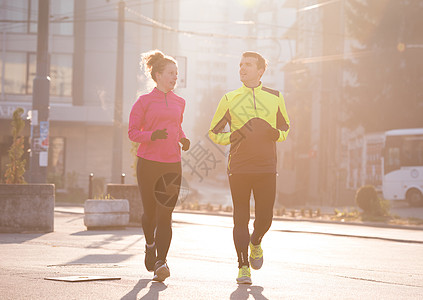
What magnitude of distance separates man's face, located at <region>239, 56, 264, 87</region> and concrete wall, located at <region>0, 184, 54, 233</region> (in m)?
7.43

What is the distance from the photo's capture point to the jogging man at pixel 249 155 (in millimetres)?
7461

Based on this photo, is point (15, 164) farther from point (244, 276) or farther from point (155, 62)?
point (244, 276)

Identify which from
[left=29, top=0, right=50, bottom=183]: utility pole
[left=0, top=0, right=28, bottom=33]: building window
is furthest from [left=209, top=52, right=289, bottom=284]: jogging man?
[left=0, top=0, right=28, bottom=33]: building window

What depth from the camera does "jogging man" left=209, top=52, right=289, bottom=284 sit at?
7461 millimetres

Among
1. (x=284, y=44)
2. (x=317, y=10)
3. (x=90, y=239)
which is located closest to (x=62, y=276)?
(x=90, y=239)

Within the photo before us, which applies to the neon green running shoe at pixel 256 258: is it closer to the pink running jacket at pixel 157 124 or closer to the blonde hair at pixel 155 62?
the pink running jacket at pixel 157 124

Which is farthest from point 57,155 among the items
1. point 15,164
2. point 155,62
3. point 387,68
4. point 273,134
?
point 273,134

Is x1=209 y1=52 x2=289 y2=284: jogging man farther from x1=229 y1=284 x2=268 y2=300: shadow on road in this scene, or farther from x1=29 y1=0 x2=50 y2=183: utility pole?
x1=29 y1=0 x2=50 y2=183: utility pole

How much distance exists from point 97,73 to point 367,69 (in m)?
13.8

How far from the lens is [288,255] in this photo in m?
11.6

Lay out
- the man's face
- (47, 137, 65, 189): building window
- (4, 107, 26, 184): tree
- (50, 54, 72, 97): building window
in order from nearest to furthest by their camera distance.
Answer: the man's face → (4, 107, 26, 184): tree → (50, 54, 72, 97): building window → (47, 137, 65, 189): building window

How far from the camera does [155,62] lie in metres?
7.97

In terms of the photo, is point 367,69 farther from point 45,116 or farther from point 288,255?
point 288,255

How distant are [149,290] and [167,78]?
2049 mm
